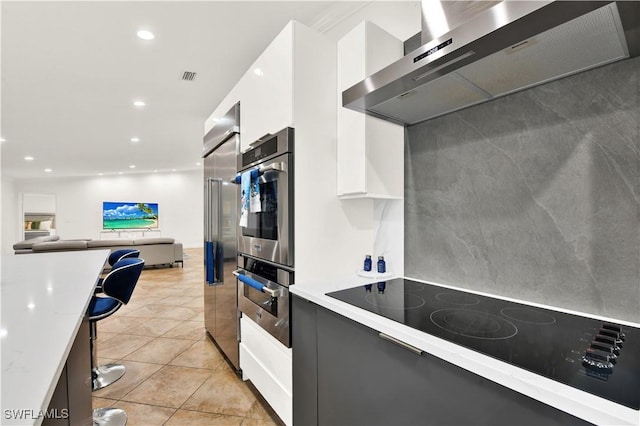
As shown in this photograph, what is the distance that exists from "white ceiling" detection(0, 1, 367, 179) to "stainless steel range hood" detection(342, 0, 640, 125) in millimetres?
1075

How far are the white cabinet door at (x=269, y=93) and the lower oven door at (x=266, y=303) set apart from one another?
88 cm

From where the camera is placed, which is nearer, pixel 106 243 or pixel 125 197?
pixel 106 243

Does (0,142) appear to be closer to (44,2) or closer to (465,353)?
(44,2)

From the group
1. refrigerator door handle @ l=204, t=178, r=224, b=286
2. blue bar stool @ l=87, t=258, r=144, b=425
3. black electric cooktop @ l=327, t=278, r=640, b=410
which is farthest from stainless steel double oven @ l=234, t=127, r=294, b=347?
blue bar stool @ l=87, t=258, r=144, b=425

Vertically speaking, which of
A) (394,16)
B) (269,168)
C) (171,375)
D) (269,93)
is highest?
(394,16)

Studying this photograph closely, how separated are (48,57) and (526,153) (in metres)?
3.94

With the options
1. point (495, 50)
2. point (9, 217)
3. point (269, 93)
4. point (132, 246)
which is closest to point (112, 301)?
point (269, 93)

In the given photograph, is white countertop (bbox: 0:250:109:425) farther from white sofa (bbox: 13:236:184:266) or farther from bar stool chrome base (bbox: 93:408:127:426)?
white sofa (bbox: 13:236:184:266)

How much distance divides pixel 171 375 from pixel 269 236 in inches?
61.1

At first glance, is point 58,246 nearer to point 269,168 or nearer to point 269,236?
point 269,236

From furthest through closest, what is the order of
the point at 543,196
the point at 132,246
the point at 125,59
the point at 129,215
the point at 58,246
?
the point at 129,215
the point at 132,246
the point at 58,246
the point at 125,59
the point at 543,196

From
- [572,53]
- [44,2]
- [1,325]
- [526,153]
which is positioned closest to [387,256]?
[526,153]

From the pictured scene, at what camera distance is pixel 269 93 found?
180 cm

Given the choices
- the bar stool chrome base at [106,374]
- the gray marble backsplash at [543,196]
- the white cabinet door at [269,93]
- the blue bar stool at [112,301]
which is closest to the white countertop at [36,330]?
the blue bar stool at [112,301]
